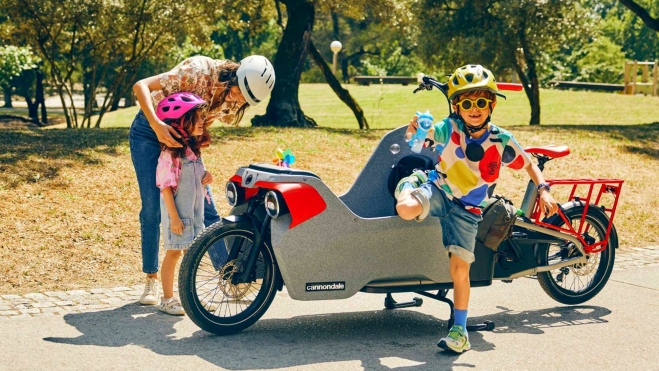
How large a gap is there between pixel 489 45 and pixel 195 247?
18.2 metres

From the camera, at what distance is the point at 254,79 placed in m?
5.67

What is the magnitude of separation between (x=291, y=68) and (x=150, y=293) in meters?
10.1

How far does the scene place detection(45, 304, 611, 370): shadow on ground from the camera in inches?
200

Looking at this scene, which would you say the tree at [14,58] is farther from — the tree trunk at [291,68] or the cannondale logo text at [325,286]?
the cannondale logo text at [325,286]

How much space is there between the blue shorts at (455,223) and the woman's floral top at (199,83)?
148 centimetres

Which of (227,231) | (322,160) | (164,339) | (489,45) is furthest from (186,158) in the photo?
(489,45)

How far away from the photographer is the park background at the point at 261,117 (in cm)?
799

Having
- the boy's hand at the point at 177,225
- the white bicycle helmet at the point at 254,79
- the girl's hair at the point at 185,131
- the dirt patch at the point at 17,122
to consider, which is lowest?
the dirt patch at the point at 17,122

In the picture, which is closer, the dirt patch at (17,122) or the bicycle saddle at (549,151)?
the bicycle saddle at (549,151)

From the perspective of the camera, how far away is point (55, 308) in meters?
6.10

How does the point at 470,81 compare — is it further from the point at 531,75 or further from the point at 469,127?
the point at 531,75

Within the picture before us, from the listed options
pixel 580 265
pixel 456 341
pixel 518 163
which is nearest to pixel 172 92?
pixel 518 163

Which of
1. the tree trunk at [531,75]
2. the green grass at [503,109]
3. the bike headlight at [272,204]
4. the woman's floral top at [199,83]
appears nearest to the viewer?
the bike headlight at [272,204]

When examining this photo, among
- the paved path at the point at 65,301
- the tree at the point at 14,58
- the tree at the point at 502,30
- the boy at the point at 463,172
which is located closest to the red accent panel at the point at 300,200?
the boy at the point at 463,172
